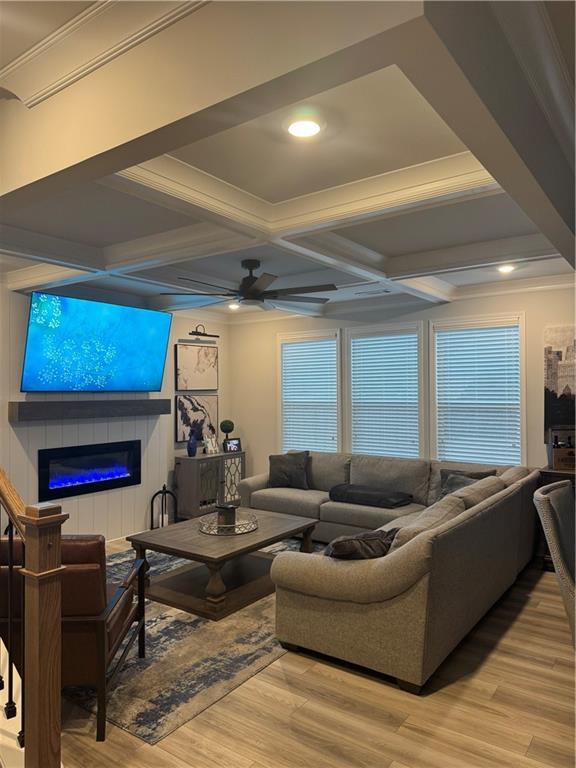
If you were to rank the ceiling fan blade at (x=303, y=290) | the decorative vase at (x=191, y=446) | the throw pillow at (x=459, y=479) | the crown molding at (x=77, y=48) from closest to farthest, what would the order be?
the crown molding at (x=77, y=48) → the ceiling fan blade at (x=303, y=290) → the throw pillow at (x=459, y=479) → the decorative vase at (x=191, y=446)

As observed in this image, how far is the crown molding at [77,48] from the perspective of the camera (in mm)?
1623

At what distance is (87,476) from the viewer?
5.89m

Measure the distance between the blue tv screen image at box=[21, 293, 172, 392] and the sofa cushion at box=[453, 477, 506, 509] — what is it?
3.83 meters

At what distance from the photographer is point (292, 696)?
2857 millimetres

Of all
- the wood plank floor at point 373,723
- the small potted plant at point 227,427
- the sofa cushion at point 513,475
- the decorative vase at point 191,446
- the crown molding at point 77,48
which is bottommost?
the wood plank floor at point 373,723

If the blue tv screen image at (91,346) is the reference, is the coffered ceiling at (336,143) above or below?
above

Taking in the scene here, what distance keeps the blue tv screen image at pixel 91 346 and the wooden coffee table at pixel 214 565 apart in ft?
6.72

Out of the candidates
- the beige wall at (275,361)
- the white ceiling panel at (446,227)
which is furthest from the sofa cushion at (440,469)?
the white ceiling panel at (446,227)

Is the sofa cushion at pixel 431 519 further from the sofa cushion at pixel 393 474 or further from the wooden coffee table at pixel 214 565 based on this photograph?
the sofa cushion at pixel 393 474

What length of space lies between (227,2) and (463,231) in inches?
116

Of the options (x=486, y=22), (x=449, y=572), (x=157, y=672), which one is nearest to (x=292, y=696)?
(x=157, y=672)

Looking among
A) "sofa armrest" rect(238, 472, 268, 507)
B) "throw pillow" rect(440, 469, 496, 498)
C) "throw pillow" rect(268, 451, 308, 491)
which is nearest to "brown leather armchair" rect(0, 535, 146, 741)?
"throw pillow" rect(440, 469, 496, 498)

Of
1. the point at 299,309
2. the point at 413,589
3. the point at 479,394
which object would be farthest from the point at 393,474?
Answer: the point at 413,589

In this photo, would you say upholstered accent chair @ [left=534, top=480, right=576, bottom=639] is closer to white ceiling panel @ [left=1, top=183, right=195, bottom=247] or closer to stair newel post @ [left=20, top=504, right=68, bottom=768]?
stair newel post @ [left=20, top=504, right=68, bottom=768]
